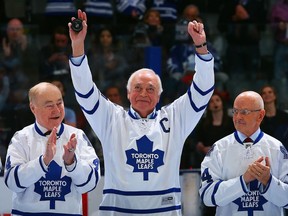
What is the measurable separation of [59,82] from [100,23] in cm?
208

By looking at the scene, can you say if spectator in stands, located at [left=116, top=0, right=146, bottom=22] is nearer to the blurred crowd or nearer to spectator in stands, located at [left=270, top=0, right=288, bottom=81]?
the blurred crowd

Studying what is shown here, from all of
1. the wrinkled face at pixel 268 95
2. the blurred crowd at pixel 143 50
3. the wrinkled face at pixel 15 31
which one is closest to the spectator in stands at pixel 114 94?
the blurred crowd at pixel 143 50

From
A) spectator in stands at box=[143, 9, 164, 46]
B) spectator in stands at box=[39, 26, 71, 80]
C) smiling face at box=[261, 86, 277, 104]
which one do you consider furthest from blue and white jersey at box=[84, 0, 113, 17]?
smiling face at box=[261, 86, 277, 104]

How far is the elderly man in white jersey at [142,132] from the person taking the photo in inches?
277

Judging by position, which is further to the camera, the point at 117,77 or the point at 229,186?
the point at 117,77

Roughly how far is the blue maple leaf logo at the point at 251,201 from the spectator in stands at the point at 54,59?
3.54 meters

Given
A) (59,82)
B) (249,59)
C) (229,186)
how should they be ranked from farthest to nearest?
(249,59) → (59,82) → (229,186)

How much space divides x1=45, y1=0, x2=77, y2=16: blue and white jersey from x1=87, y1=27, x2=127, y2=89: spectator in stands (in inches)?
55.1

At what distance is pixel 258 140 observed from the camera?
23.6 feet

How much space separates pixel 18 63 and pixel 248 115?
12.3ft

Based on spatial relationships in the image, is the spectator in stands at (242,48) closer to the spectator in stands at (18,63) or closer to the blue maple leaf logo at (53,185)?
the spectator in stands at (18,63)

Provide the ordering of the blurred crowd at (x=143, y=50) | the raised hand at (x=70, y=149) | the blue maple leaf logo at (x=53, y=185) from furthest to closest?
the blurred crowd at (x=143, y=50) < the blue maple leaf logo at (x=53, y=185) < the raised hand at (x=70, y=149)

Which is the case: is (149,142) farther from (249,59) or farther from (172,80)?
(249,59)

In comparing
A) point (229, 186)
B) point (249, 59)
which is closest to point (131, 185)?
point (229, 186)
